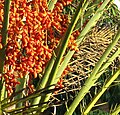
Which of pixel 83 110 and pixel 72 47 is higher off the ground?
pixel 72 47

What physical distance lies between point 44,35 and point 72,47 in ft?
0.53

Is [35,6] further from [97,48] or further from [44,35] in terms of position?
[97,48]

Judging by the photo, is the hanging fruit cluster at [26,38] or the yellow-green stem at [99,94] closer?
the hanging fruit cluster at [26,38]

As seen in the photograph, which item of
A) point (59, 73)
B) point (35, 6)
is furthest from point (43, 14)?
point (59, 73)

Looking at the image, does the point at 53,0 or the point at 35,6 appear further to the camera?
the point at 53,0

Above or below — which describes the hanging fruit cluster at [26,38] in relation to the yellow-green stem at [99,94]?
above

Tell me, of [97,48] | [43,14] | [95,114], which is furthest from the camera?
[95,114]

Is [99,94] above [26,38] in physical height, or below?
below

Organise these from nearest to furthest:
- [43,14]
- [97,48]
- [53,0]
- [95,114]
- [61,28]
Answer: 1. [43,14]
2. [61,28]
3. [53,0]
4. [97,48]
5. [95,114]

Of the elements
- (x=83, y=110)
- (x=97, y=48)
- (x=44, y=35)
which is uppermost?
(x=97, y=48)

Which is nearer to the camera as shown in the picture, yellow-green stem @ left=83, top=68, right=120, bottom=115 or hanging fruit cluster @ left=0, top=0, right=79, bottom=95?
hanging fruit cluster @ left=0, top=0, right=79, bottom=95

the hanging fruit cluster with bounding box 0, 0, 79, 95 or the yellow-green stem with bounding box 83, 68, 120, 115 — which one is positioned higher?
the hanging fruit cluster with bounding box 0, 0, 79, 95

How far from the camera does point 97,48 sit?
3857 millimetres

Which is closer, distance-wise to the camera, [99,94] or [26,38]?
[26,38]
